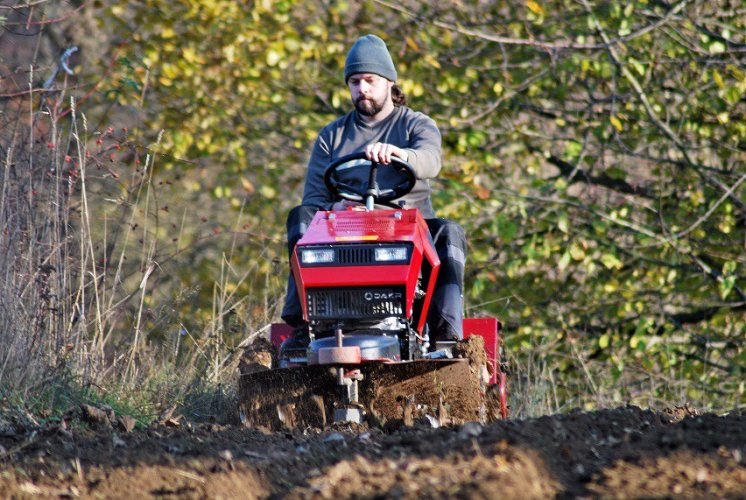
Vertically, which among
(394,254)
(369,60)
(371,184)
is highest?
(369,60)

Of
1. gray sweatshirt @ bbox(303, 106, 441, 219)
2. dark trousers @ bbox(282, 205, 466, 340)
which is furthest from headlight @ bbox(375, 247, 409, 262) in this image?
gray sweatshirt @ bbox(303, 106, 441, 219)

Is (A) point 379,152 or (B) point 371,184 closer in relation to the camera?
(A) point 379,152

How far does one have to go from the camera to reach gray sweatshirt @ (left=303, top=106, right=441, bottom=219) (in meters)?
6.61

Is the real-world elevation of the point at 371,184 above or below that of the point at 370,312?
above

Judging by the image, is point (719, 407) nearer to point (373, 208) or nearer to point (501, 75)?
point (501, 75)

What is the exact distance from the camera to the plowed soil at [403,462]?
11.4 ft

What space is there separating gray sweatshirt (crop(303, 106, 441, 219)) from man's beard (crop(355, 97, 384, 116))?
0.08 m

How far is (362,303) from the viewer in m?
5.75

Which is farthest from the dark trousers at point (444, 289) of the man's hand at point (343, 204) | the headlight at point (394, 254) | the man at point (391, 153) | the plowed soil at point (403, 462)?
the plowed soil at point (403, 462)

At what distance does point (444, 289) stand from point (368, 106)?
1.26m

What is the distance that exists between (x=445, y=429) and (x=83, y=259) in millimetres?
Result: 2958

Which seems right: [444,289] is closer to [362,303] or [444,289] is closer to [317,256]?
[362,303]

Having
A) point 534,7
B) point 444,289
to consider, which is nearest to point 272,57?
point 534,7

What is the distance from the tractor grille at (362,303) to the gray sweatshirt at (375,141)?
947 millimetres
